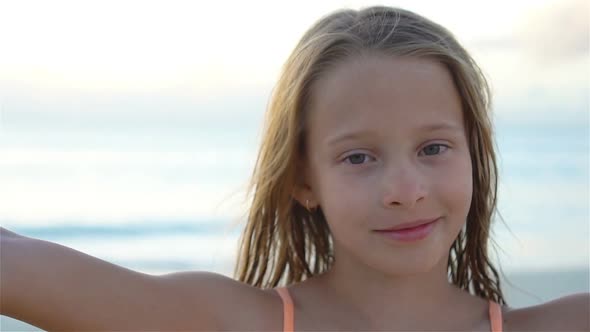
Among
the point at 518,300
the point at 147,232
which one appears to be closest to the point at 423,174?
the point at 518,300

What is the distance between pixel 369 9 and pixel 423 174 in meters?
0.64

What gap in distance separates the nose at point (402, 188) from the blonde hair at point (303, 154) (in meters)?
0.34

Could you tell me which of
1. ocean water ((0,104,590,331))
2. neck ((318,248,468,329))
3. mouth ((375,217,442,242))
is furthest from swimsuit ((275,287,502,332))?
ocean water ((0,104,590,331))

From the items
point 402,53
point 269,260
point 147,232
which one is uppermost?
point 147,232

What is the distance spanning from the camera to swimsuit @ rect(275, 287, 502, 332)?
2654 mm

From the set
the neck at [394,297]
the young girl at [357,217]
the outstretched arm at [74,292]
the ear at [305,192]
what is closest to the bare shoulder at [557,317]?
the young girl at [357,217]

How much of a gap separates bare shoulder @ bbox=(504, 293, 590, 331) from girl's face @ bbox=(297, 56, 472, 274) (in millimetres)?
290

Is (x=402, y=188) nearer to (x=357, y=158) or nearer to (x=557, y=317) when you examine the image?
(x=357, y=158)

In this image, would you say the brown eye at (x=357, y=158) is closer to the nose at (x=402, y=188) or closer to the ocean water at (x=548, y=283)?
the nose at (x=402, y=188)

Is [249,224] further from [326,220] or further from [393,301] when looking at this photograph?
[393,301]

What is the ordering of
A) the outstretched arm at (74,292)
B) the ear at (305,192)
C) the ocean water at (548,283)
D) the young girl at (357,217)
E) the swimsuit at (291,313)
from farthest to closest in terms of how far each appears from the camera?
1. the ocean water at (548,283)
2. the ear at (305,192)
3. the swimsuit at (291,313)
4. the young girl at (357,217)
5. the outstretched arm at (74,292)

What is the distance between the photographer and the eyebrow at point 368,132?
8.24 feet

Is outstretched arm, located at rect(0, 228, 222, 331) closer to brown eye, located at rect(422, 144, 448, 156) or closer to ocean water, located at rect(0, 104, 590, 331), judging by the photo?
brown eye, located at rect(422, 144, 448, 156)

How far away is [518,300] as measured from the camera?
534 cm
